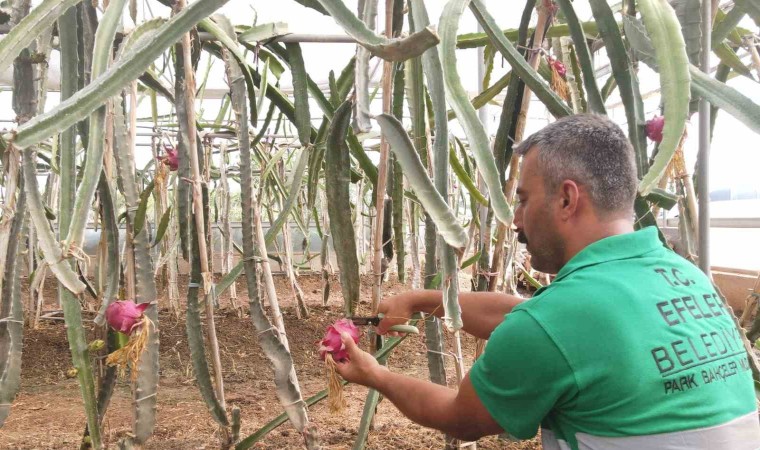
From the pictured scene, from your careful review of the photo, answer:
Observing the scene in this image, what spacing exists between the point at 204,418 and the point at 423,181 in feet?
A: 4.28

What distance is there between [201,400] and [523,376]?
1.55 metres

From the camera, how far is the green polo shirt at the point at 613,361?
69cm

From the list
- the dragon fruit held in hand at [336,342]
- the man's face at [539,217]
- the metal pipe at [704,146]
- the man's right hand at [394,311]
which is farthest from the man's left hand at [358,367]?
the metal pipe at [704,146]

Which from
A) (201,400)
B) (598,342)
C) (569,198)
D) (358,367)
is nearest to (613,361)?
(598,342)

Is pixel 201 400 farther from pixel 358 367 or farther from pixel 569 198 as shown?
Answer: pixel 569 198

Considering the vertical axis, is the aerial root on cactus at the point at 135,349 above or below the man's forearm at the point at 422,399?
above

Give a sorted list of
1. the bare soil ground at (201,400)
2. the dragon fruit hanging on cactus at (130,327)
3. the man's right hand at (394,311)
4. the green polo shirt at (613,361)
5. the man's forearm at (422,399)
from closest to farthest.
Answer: the green polo shirt at (613,361)
the man's forearm at (422,399)
the dragon fruit hanging on cactus at (130,327)
the man's right hand at (394,311)
the bare soil ground at (201,400)

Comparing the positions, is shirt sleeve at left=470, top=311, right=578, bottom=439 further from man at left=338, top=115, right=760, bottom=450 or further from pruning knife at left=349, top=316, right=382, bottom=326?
pruning knife at left=349, top=316, right=382, bottom=326

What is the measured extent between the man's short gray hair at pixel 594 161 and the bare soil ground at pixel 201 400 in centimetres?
79

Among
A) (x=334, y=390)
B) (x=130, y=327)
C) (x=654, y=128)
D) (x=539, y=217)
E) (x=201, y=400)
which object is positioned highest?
(x=654, y=128)

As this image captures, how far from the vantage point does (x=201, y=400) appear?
2.03 metres

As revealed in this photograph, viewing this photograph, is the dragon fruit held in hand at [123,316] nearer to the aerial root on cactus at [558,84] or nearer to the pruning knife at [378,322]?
the pruning knife at [378,322]

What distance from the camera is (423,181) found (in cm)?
77

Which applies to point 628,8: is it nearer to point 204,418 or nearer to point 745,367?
point 745,367
